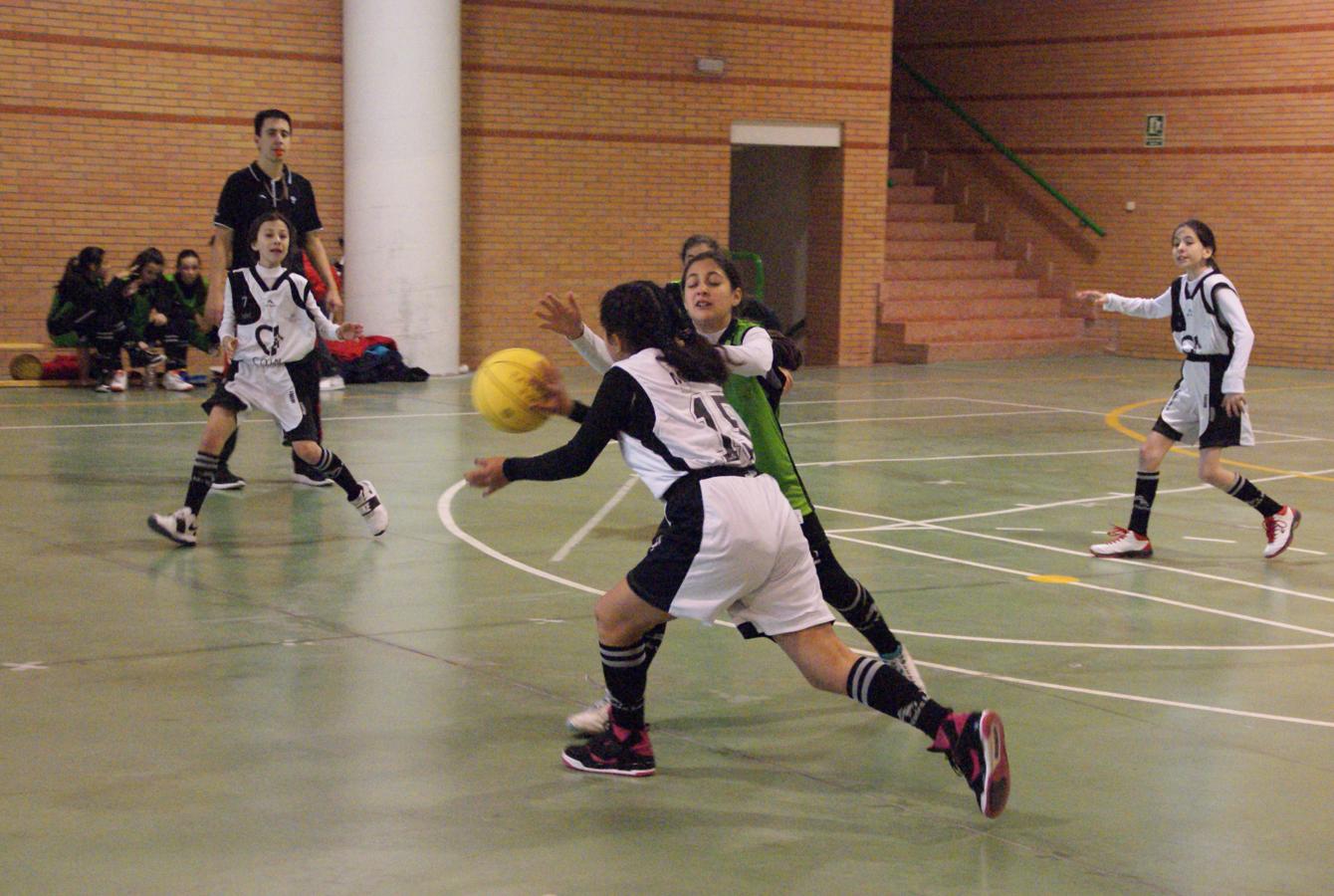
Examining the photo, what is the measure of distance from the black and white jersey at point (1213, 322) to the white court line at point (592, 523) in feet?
11.1

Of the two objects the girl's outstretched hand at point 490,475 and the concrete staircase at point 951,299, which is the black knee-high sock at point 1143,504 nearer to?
the girl's outstretched hand at point 490,475

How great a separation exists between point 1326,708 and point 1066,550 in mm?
3208

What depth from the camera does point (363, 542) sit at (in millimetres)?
8953

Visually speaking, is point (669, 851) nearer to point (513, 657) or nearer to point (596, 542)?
point (513, 657)

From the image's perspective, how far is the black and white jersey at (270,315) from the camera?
9094 mm

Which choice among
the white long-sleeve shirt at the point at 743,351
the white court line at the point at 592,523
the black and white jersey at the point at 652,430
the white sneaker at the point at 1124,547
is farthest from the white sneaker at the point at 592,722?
the white sneaker at the point at 1124,547

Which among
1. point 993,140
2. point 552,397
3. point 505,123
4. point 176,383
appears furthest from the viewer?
point 993,140

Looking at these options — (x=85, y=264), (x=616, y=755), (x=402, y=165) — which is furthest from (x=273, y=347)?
(x=402, y=165)

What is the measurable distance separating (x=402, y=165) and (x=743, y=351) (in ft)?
45.0

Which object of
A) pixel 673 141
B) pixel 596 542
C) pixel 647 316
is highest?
pixel 673 141

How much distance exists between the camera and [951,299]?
23688 mm

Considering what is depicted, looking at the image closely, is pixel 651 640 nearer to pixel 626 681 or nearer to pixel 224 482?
pixel 626 681

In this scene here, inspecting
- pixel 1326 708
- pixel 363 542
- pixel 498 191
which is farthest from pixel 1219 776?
pixel 498 191

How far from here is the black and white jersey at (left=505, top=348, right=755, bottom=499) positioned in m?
4.89
